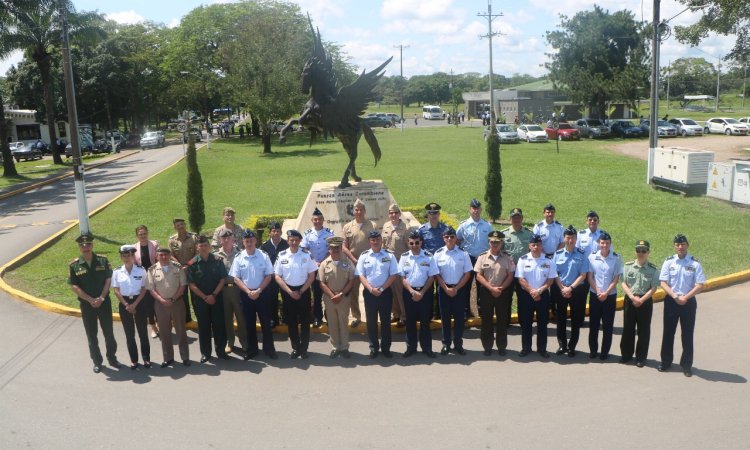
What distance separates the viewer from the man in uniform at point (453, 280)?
7590 millimetres

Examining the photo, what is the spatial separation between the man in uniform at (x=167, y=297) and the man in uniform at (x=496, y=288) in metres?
3.73

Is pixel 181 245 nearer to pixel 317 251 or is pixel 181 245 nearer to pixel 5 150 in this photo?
pixel 317 251

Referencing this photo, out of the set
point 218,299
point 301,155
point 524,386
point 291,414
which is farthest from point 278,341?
point 301,155

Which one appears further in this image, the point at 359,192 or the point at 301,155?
the point at 301,155

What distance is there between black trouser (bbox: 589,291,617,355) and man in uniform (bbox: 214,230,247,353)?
435 cm

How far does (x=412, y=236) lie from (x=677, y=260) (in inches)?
121

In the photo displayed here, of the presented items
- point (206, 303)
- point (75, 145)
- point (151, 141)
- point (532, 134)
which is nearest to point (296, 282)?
point (206, 303)

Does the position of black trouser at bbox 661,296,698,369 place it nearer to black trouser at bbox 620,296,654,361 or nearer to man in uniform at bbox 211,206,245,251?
black trouser at bbox 620,296,654,361

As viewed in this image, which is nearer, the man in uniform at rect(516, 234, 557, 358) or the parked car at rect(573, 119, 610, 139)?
the man in uniform at rect(516, 234, 557, 358)

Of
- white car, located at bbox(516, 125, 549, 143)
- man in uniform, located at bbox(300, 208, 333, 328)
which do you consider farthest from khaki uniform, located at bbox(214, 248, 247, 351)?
white car, located at bbox(516, 125, 549, 143)

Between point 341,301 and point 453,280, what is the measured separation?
1.45 meters

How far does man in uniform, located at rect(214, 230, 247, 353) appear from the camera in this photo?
7670 mm

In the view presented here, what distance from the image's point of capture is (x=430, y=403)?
625 centimetres

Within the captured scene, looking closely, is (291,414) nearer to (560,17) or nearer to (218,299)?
(218,299)
